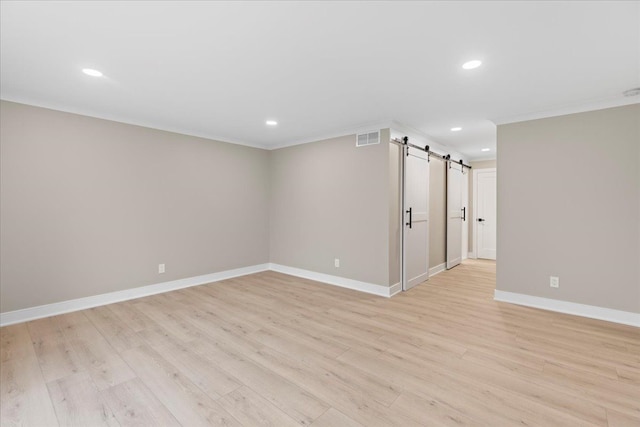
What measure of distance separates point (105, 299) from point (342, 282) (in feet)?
10.9

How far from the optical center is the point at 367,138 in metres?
4.27

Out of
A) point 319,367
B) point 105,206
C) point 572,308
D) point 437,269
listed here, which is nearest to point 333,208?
point 437,269

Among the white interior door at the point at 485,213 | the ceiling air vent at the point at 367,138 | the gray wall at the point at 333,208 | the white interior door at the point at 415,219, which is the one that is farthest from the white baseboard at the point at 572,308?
the white interior door at the point at 485,213

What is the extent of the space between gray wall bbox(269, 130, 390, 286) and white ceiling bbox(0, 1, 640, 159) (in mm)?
908

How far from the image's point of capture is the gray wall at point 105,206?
3.18m

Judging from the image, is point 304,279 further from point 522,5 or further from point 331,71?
point 522,5

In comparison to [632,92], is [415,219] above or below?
below

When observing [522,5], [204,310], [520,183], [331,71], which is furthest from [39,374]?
[520,183]

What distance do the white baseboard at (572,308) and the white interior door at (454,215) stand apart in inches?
79.7

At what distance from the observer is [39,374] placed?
217 centimetres

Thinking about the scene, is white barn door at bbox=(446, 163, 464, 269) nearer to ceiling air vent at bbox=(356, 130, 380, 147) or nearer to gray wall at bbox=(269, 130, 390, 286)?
gray wall at bbox=(269, 130, 390, 286)

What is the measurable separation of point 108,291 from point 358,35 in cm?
426

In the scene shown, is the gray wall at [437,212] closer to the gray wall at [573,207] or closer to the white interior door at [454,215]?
the white interior door at [454,215]

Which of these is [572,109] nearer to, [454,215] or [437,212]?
[437,212]
